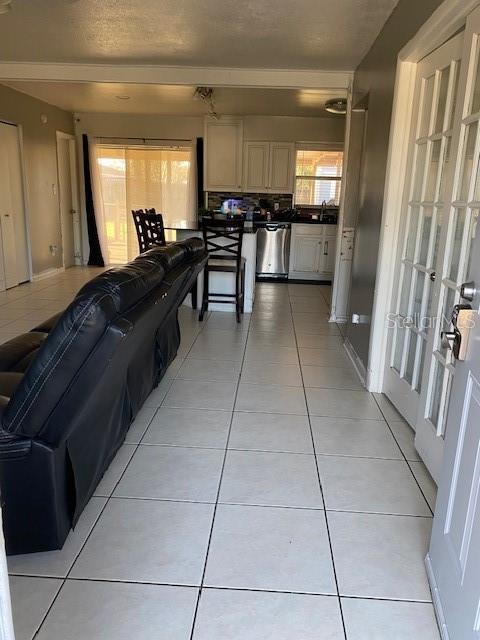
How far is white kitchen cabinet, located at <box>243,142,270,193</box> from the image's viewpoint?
24.6ft

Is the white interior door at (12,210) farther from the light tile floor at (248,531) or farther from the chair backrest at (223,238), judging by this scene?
the light tile floor at (248,531)

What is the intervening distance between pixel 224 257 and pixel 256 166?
315 cm

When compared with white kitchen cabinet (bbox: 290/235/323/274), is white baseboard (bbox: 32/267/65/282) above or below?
below

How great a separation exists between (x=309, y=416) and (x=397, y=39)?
2342 mm

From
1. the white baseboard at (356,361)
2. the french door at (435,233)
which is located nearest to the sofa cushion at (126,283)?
the french door at (435,233)

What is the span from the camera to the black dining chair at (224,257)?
485cm

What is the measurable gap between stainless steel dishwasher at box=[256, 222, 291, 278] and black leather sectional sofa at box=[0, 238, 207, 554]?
544 centimetres

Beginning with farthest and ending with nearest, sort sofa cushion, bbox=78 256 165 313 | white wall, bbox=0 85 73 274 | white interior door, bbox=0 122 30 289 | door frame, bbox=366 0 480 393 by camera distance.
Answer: white wall, bbox=0 85 73 274
white interior door, bbox=0 122 30 289
door frame, bbox=366 0 480 393
sofa cushion, bbox=78 256 165 313

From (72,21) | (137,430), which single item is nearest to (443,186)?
(137,430)

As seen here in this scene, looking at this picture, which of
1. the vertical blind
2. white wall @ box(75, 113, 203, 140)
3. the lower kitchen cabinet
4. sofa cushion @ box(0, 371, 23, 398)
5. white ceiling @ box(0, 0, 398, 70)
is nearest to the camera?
sofa cushion @ box(0, 371, 23, 398)

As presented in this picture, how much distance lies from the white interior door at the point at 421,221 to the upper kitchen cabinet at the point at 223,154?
504 cm

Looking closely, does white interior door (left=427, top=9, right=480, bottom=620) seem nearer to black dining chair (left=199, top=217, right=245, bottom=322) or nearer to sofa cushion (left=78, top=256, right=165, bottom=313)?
sofa cushion (left=78, top=256, right=165, bottom=313)

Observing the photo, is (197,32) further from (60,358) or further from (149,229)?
(60,358)

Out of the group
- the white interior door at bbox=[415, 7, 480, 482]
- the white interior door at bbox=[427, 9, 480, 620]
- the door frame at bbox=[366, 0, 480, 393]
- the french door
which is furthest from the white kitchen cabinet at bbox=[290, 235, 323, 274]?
the white interior door at bbox=[427, 9, 480, 620]
